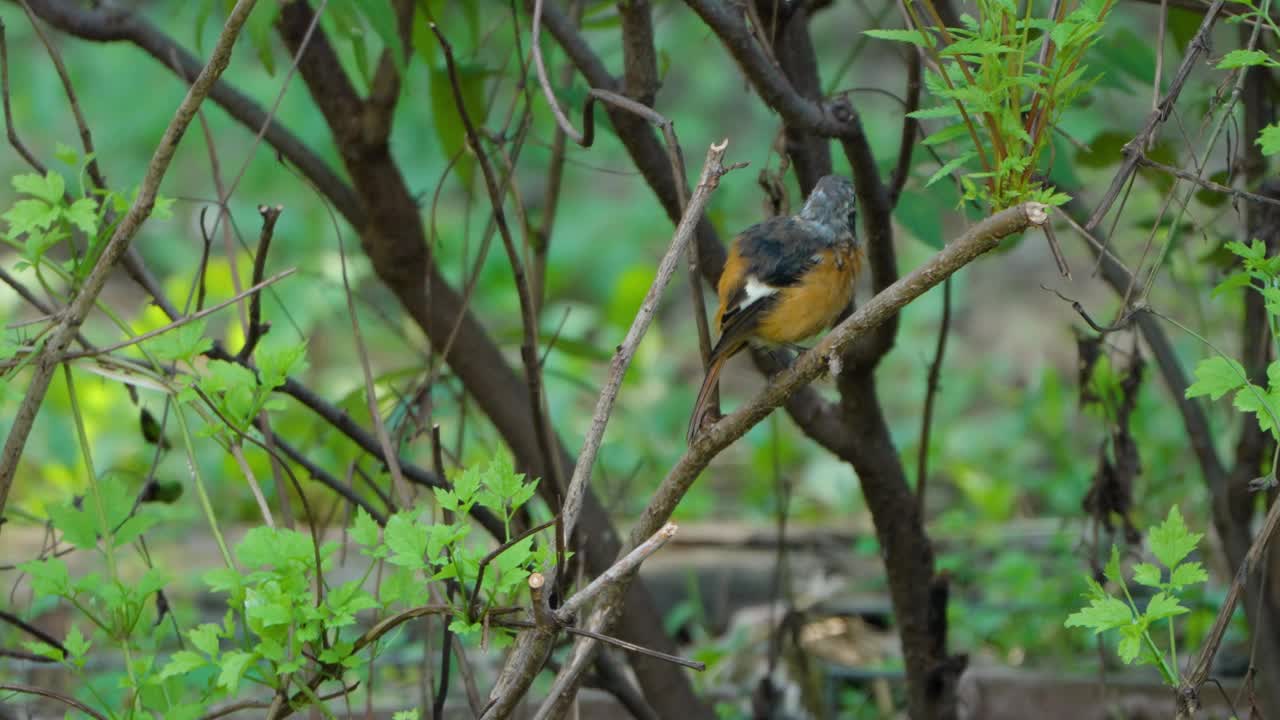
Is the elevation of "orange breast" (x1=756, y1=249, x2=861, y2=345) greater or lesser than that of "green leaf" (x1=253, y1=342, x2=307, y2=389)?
greater

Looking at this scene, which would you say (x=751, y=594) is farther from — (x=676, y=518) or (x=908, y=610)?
(x=908, y=610)

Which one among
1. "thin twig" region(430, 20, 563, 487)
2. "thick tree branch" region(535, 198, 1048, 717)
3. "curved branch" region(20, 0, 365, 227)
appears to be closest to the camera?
"thick tree branch" region(535, 198, 1048, 717)

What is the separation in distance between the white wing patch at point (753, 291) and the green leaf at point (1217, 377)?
0.90m

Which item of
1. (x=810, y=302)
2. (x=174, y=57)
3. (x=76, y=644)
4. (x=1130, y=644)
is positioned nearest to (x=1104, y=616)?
(x=1130, y=644)

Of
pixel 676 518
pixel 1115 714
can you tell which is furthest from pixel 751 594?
pixel 1115 714

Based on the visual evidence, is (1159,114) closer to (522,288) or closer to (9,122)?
(522,288)

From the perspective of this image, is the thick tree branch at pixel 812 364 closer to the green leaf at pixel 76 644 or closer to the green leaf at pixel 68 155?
the green leaf at pixel 76 644

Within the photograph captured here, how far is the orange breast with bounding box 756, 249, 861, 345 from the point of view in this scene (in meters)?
2.42

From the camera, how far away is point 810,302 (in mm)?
2439

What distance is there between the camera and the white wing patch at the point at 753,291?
2393 millimetres

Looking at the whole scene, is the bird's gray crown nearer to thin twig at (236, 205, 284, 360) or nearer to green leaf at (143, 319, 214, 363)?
Result: thin twig at (236, 205, 284, 360)

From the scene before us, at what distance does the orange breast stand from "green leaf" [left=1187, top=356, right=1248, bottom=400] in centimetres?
89

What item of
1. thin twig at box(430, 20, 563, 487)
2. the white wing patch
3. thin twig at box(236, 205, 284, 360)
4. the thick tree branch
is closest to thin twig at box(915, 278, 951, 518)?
the white wing patch

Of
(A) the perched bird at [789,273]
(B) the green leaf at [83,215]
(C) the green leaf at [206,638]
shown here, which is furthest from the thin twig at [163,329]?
(A) the perched bird at [789,273]
